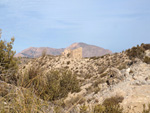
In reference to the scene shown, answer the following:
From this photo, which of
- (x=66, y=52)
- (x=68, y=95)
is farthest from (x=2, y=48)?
(x=66, y=52)

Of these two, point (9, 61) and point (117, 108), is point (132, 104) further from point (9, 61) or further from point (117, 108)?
point (9, 61)

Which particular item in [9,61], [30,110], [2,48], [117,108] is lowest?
[117,108]

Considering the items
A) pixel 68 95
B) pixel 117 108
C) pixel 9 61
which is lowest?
pixel 68 95

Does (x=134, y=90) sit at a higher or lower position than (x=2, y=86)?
lower

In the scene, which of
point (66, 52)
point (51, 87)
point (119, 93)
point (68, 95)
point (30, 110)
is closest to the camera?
point (30, 110)

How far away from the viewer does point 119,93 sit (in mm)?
6629

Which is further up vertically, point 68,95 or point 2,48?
point 2,48

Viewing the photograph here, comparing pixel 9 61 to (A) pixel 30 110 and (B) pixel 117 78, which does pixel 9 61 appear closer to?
(B) pixel 117 78

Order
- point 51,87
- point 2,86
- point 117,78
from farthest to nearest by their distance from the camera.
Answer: point 117,78 < point 51,87 < point 2,86

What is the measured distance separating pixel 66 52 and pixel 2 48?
3031 centimetres

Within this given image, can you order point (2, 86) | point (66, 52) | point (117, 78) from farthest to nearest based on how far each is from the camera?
point (66, 52) < point (117, 78) < point (2, 86)

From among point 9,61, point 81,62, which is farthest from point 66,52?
point 9,61

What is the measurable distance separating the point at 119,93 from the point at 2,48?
25.7 ft

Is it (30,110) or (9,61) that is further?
(9,61)
